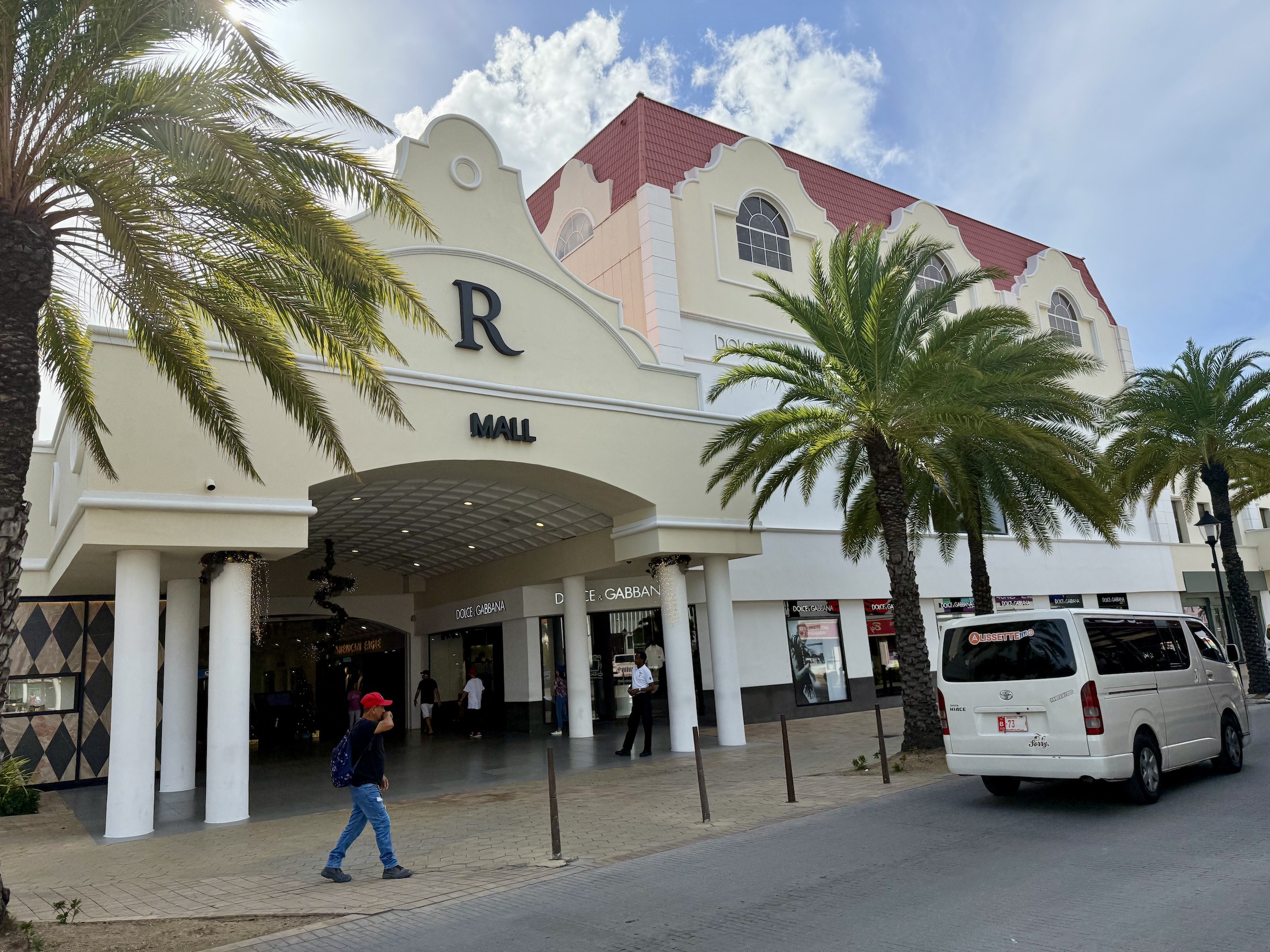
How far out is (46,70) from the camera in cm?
771

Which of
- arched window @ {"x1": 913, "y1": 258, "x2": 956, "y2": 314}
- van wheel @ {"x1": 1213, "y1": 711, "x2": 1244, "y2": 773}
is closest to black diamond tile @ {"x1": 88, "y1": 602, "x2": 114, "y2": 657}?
van wheel @ {"x1": 1213, "y1": 711, "x2": 1244, "y2": 773}

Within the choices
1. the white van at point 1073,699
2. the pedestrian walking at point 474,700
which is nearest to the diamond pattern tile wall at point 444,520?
the pedestrian walking at point 474,700

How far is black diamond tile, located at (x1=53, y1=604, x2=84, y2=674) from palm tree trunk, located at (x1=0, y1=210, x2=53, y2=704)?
42.6ft

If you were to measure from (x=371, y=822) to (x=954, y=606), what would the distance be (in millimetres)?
23599

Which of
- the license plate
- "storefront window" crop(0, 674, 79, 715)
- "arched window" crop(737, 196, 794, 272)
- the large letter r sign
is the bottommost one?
the license plate

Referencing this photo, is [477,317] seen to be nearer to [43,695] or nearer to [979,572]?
[979,572]

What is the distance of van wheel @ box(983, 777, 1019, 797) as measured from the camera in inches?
410

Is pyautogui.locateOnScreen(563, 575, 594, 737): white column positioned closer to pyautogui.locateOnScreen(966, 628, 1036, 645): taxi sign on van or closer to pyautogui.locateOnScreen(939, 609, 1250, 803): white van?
pyautogui.locateOnScreen(939, 609, 1250, 803): white van

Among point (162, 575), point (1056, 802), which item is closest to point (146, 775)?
point (162, 575)

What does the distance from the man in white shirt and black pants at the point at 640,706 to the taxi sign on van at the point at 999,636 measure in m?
7.85

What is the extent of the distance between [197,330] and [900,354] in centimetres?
1071

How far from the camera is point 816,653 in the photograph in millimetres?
24719

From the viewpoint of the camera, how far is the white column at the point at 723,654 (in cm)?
1836

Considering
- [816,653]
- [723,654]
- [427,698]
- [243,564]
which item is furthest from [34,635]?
[816,653]
